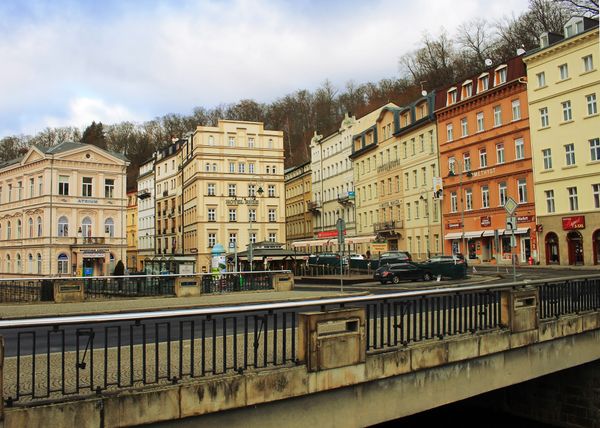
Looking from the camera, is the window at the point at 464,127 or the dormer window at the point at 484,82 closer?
the dormer window at the point at 484,82

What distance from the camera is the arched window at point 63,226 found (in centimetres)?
5794

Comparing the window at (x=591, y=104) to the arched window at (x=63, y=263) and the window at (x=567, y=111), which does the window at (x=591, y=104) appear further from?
the arched window at (x=63, y=263)

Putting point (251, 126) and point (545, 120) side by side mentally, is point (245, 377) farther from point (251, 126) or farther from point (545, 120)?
point (251, 126)

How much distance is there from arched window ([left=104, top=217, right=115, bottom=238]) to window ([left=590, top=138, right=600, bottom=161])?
46.1 metres

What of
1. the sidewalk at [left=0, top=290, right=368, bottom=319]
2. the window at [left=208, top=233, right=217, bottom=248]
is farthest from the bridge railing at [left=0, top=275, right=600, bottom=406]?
the window at [left=208, top=233, right=217, bottom=248]

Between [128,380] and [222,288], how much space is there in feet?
67.5

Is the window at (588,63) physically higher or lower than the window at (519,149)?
higher

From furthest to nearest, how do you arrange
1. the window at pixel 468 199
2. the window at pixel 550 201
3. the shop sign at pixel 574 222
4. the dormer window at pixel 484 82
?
the window at pixel 468 199 < the dormer window at pixel 484 82 < the window at pixel 550 201 < the shop sign at pixel 574 222

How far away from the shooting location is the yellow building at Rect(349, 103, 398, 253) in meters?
69.9

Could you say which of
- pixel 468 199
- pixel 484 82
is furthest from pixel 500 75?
pixel 468 199

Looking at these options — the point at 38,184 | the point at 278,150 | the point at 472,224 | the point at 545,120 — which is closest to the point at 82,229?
the point at 38,184

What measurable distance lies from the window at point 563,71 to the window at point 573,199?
8.85m

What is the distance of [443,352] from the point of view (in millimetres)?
8477

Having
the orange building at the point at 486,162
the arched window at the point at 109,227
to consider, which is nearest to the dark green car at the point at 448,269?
the orange building at the point at 486,162
